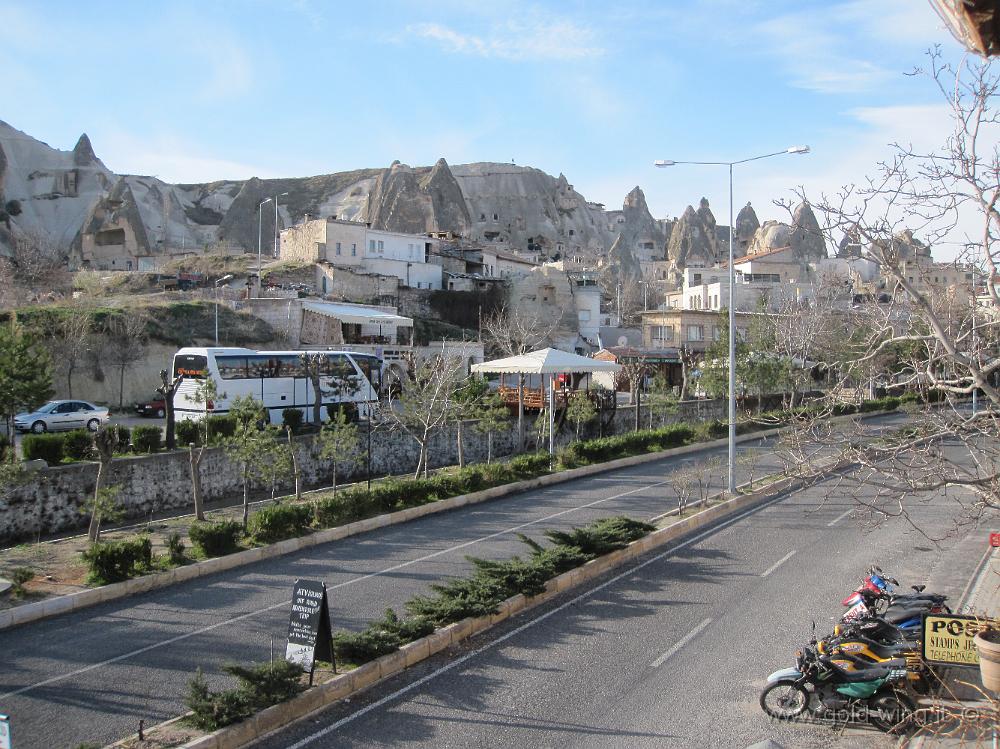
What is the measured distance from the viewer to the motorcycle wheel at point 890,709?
7.88m

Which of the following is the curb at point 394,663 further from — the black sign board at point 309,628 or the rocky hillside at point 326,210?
the rocky hillside at point 326,210

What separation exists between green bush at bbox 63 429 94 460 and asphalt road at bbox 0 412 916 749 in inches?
356

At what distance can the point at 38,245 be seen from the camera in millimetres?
76500

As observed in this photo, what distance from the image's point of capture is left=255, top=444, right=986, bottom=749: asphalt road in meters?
7.81

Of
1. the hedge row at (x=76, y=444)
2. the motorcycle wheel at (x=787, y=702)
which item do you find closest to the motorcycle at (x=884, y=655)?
the motorcycle wheel at (x=787, y=702)

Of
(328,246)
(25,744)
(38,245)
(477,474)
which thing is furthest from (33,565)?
(38,245)

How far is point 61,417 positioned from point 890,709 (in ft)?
93.7

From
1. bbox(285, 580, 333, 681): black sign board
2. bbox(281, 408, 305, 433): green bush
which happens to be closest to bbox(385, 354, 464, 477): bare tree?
bbox(281, 408, 305, 433): green bush

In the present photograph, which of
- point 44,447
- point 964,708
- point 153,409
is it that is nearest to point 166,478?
point 44,447

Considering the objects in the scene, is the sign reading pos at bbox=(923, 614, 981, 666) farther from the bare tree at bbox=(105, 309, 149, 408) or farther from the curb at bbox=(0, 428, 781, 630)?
the bare tree at bbox=(105, 309, 149, 408)

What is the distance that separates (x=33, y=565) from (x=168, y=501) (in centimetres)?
736

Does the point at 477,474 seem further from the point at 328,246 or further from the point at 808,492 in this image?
the point at 328,246

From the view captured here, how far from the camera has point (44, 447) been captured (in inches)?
787

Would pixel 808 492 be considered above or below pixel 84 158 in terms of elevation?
below
